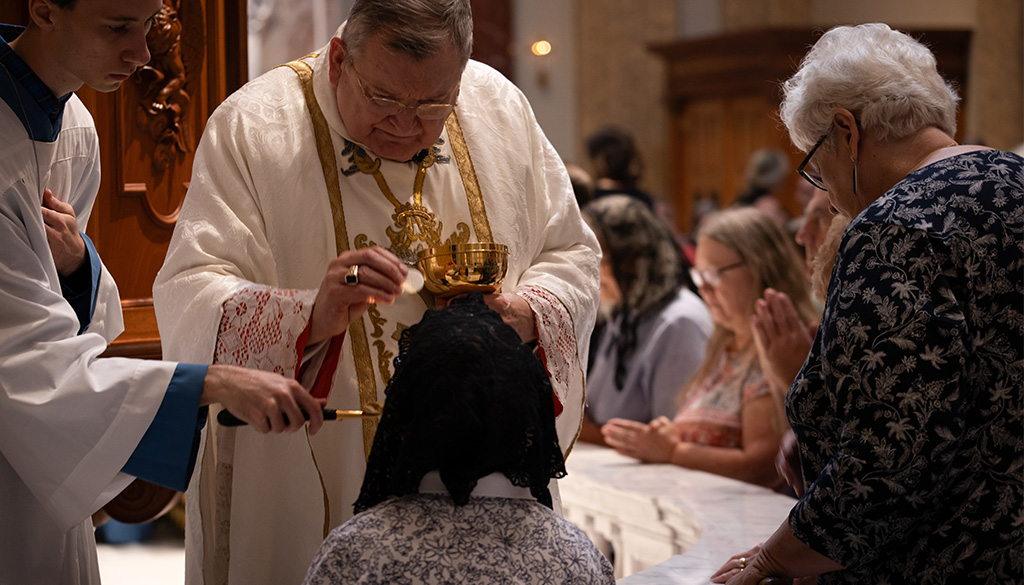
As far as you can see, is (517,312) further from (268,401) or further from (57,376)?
(57,376)

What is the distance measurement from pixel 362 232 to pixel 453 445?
993 millimetres

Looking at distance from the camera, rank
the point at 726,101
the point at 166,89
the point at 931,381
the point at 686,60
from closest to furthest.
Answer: the point at 931,381 → the point at 166,89 → the point at 726,101 → the point at 686,60

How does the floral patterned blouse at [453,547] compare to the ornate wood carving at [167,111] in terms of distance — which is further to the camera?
the ornate wood carving at [167,111]

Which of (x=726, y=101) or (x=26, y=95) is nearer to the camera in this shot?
(x=26, y=95)

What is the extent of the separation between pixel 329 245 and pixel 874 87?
130 cm

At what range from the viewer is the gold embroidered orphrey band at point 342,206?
2535 millimetres

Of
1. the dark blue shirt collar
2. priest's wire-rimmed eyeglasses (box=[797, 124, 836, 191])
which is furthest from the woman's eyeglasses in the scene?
the dark blue shirt collar

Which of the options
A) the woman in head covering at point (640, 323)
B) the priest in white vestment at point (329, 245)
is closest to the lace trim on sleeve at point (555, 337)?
the priest in white vestment at point (329, 245)

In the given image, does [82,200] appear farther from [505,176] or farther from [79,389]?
[505,176]

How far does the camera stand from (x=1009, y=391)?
199 cm

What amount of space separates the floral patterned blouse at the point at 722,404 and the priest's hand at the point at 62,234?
100 inches

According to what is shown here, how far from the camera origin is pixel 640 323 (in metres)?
4.88

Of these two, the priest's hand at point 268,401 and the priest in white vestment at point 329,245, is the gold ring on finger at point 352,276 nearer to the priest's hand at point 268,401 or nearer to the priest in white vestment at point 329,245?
the priest in white vestment at point 329,245

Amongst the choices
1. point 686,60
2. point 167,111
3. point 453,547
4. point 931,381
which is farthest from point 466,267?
point 686,60
